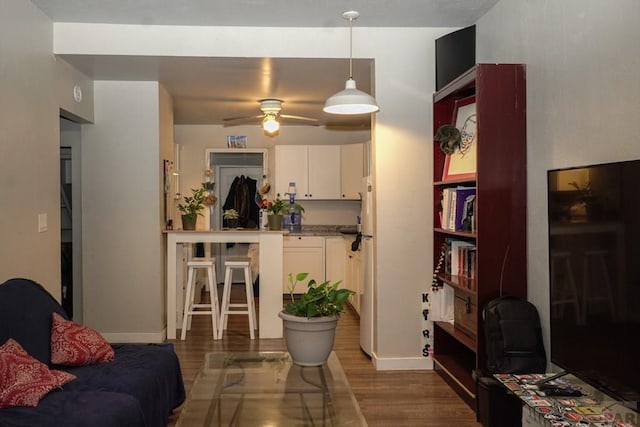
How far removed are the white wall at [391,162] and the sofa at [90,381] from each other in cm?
178

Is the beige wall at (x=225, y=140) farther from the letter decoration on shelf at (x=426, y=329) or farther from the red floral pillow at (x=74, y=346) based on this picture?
the red floral pillow at (x=74, y=346)

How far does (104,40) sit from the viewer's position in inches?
175

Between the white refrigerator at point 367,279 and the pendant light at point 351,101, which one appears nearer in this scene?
the pendant light at point 351,101

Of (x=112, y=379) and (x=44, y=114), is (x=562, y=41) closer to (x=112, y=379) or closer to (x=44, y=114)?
(x=112, y=379)

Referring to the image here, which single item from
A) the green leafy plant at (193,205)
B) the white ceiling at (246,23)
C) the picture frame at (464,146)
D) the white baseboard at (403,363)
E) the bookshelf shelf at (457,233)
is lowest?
the white baseboard at (403,363)

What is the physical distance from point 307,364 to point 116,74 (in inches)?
133

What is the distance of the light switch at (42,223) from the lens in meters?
4.09

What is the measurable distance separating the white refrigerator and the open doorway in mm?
2678

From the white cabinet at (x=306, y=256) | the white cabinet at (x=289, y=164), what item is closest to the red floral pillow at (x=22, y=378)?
the white cabinet at (x=306, y=256)

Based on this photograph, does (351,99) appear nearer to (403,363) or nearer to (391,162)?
(391,162)

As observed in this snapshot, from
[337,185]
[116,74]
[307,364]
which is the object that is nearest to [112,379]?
[307,364]

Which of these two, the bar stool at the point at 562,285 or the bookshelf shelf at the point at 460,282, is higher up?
the bar stool at the point at 562,285

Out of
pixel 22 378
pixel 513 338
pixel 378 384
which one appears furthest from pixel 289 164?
pixel 22 378

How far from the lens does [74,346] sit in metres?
3.10
